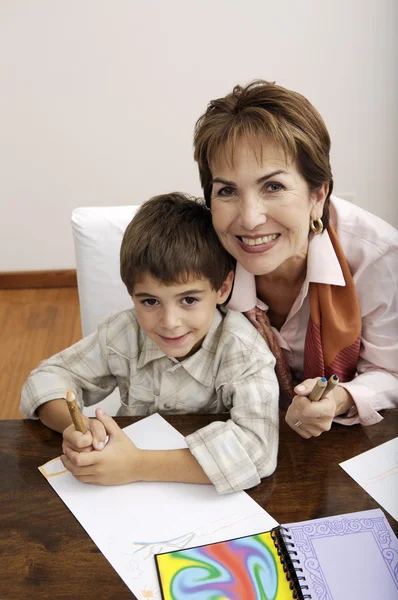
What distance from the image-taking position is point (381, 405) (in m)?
1.20

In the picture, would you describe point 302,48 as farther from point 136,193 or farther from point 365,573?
point 365,573

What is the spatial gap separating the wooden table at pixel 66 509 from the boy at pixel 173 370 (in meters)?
0.04

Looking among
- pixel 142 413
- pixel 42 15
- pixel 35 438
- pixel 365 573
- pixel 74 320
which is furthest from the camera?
pixel 74 320

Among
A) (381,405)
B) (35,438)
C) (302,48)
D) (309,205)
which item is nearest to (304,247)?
(309,205)

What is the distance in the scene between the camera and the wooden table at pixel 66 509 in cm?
87

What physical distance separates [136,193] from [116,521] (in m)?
2.20

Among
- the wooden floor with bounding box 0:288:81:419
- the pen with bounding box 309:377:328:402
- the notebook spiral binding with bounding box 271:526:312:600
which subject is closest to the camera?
the notebook spiral binding with bounding box 271:526:312:600

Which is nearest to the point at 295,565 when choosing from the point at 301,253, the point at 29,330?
the point at 301,253

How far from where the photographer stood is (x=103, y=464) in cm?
102

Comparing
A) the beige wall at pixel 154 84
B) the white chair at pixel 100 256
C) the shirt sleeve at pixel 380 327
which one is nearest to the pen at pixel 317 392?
the shirt sleeve at pixel 380 327

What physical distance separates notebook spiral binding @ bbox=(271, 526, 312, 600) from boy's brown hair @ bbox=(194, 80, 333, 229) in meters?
0.58

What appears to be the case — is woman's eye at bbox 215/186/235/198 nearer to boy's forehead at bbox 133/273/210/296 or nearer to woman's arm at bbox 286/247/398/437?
boy's forehead at bbox 133/273/210/296

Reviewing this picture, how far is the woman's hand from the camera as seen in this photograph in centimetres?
104

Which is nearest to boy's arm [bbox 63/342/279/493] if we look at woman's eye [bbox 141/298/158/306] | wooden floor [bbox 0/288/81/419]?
woman's eye [bbox 141/298/158/306]
